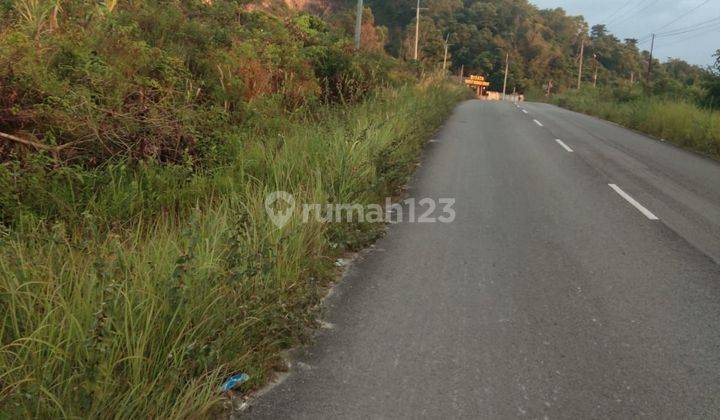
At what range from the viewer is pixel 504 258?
5.91 metres

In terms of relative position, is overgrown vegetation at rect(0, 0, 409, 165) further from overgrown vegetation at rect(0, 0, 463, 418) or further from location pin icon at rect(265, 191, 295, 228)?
location pin icon at rect(265, 191, 295, 228)

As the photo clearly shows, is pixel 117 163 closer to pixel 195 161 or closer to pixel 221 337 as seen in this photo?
pixel 195 161

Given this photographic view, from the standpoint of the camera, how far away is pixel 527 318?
4.50 metres

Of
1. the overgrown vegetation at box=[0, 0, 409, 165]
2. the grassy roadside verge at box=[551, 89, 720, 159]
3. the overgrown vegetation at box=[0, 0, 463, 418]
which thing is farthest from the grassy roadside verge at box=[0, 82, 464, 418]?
the grassy roadside verge at box=[551, 89, 720, 159]

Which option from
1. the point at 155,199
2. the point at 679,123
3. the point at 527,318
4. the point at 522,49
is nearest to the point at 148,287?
the point at 527,318

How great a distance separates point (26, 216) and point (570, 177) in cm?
871

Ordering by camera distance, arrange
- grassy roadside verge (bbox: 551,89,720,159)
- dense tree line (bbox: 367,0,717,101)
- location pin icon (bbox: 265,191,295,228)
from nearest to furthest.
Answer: location pin icon (bbox: 265,191,295,228) < grassy roadside verge (bbox: 551,89,720,159) < dense tree line (bbox: 367,0,717,101)

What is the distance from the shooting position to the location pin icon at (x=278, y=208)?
5207 millimetres

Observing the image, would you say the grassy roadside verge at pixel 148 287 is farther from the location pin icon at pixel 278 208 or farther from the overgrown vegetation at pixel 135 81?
the overgrown vegetation at pixel 135 81

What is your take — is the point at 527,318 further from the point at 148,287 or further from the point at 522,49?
the point at 522,49

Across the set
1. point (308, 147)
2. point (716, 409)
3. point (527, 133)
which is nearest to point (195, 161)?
point (308, 147)

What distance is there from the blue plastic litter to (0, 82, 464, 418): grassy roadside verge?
5 cm

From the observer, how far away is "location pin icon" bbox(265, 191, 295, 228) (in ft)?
17.1

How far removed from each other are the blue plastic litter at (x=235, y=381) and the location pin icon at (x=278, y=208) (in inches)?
74.6
